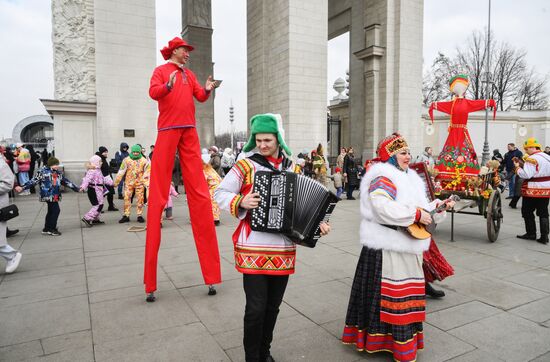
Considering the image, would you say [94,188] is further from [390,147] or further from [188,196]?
[390,147]

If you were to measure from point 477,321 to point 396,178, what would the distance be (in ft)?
6.23

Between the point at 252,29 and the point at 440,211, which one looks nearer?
the point at 440,211

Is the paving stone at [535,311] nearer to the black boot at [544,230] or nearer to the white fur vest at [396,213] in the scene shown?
the white fur vest at [396,213]

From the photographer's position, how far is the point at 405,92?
713 inches

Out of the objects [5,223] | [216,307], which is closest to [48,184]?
[5,223]

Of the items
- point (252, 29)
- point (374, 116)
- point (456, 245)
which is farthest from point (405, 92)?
point (456, 245)

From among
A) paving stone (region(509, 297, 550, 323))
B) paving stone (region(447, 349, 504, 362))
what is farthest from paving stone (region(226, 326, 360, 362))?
paving stone (region(509, 297, 550, 323))

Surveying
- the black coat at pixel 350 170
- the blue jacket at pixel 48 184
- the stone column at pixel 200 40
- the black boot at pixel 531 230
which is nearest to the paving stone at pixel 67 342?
the blue jacket at pixel 48 184

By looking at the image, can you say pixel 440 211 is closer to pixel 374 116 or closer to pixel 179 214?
pixel 179 214

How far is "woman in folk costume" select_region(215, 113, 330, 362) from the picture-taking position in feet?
8.85

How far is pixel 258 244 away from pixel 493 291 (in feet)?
11.4

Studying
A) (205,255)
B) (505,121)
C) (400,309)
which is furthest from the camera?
(505,121)

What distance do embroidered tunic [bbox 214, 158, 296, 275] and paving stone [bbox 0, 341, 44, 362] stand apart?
195 cm

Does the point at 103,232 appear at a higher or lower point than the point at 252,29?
lower
